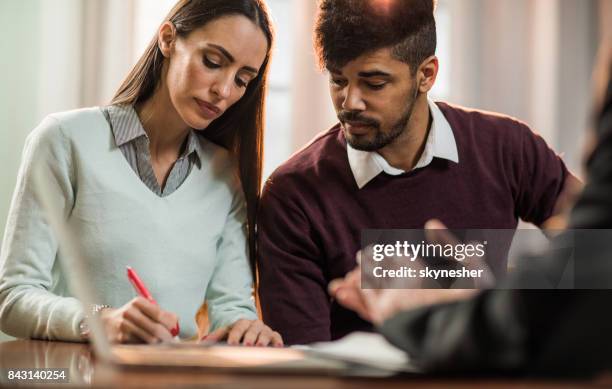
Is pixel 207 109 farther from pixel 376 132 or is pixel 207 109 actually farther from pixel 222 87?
pixel 376 132

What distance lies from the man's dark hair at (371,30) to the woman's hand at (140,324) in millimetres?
646

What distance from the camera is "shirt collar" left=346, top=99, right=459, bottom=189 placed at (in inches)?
56.3

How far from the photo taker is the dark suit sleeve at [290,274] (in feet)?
4.42

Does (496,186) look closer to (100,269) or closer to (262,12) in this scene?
(262,12)

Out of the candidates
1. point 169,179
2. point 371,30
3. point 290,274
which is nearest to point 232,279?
point 290,274

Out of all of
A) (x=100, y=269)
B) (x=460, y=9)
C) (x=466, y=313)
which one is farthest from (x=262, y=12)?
(x=460, y=9)

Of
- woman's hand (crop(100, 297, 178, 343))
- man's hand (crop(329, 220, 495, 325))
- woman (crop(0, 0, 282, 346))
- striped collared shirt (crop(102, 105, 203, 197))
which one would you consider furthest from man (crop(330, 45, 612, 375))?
striped collared shirt (crop(102, 105, 203, 197))

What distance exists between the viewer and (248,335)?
3.59 feet

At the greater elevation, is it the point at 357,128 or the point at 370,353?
the point at 357,128

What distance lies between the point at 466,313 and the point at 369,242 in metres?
0.89

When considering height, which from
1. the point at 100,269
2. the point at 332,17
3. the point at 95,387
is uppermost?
the point at 332,17

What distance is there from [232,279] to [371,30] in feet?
1.84

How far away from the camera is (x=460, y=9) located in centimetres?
250

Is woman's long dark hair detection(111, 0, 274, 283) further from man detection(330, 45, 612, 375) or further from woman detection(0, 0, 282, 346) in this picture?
man detection(330, 45, 612, 375)
